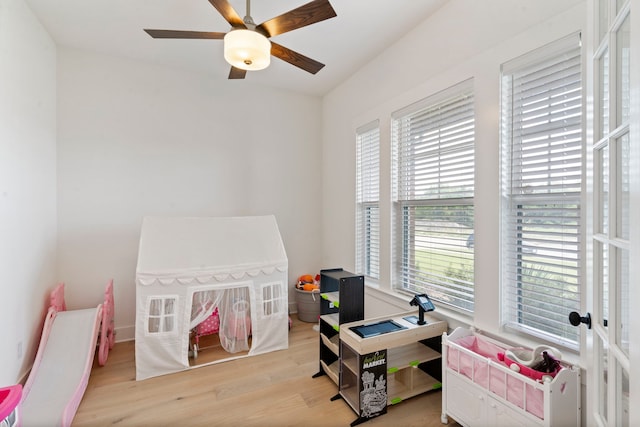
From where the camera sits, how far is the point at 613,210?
3.28 feet

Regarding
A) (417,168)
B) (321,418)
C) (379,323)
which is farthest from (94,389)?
(417,168)

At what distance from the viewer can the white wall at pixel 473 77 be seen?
5.89ft

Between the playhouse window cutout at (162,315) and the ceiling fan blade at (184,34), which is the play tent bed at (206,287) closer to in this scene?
the playhouse window cutout at (162,315)

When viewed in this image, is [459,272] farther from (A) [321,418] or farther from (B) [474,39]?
(B) [474,39]

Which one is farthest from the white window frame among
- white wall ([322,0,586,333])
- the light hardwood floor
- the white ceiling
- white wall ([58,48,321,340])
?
the white ceiling

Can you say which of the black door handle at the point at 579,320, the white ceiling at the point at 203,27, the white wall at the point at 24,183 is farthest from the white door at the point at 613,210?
the white wall at the point at 24,183

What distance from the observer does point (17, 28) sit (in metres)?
2.22

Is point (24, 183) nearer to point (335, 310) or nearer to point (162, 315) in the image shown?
point (162, 315)

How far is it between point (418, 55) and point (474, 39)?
0.55 meters

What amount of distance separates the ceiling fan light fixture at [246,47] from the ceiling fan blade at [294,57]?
26 cm

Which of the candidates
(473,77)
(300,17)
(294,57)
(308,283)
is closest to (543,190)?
(473,77)

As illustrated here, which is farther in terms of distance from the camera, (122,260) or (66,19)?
(122,260)

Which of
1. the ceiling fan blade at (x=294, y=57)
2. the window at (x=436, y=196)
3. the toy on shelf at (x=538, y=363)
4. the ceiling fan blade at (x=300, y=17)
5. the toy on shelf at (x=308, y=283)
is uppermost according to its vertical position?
the ceiling fan blade at (x=300, y=17)

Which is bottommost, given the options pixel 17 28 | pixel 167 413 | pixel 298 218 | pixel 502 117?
pixel 167 413
